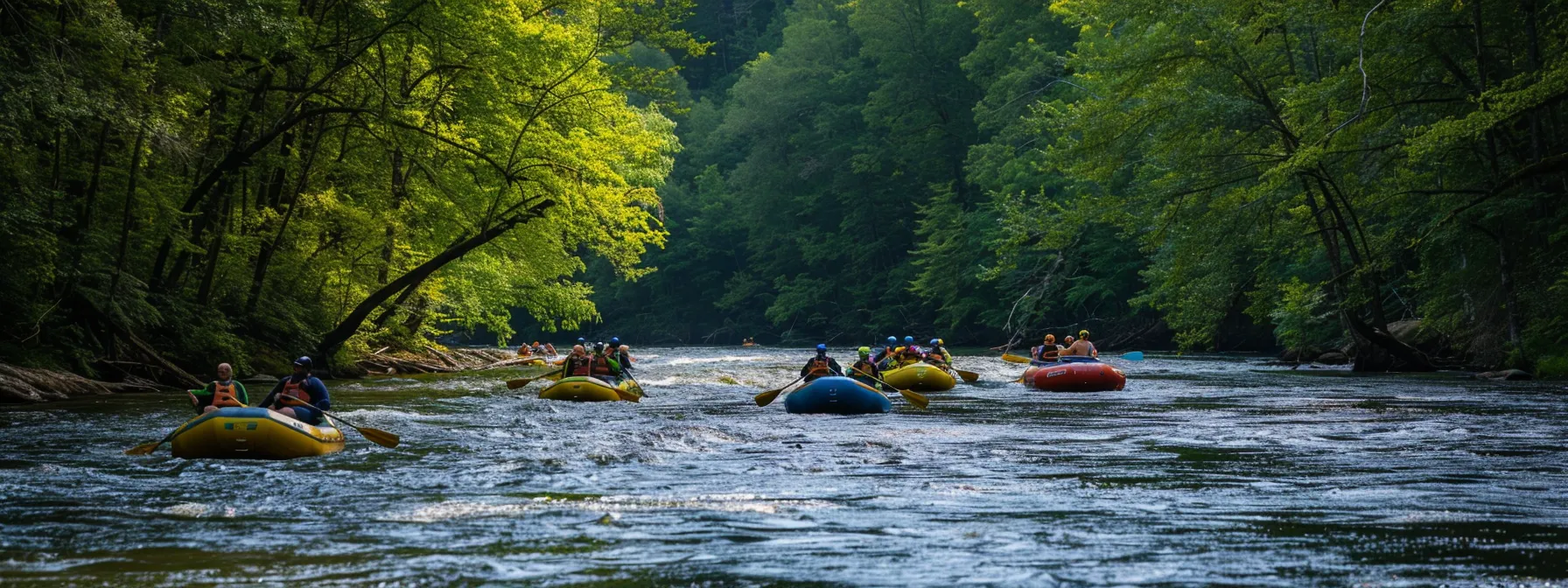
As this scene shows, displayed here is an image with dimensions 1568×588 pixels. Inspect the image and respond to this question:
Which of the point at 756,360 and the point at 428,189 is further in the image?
the point at 756,360

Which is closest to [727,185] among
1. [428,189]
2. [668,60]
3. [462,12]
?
[668,60]

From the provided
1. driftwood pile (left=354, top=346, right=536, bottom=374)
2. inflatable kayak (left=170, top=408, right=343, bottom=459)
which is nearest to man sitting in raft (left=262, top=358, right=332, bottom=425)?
inflatable kayak (left=170, top=408, right=343, bottom=459)

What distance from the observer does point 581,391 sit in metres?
19.9

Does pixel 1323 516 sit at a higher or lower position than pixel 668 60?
lower

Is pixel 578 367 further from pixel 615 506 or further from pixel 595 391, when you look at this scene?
pixel 615 506

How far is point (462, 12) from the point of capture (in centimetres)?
2153

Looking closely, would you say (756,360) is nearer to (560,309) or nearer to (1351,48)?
(560,309)

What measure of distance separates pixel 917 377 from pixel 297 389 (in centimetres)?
1181

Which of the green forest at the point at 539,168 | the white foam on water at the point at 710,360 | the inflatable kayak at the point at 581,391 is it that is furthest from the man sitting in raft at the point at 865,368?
the white foam on water at the point at 710,360

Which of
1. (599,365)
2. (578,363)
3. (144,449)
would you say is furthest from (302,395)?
(599,365)

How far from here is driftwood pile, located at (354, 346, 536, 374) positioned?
2962cm

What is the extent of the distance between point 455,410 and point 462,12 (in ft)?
23.6

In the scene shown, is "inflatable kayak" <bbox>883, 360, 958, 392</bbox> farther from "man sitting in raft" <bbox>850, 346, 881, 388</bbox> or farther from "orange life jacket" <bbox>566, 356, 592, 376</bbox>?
"orange life jacket" <bbox>566, 356, 592, 376</bbox>

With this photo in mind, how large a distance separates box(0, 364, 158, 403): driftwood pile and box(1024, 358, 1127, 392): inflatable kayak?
15.1 m
